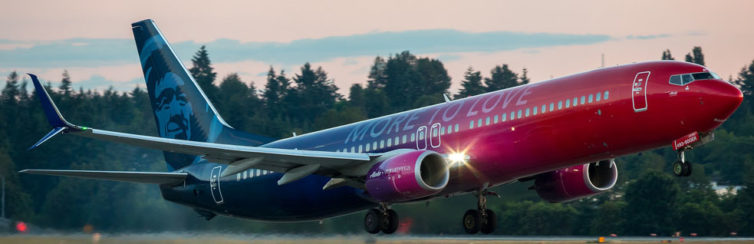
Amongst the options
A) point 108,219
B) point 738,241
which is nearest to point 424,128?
point 108,219

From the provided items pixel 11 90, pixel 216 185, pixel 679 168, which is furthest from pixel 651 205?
pixel 11 90

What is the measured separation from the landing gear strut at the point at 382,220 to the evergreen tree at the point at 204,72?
97.2 metres

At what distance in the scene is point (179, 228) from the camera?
47.1 metres

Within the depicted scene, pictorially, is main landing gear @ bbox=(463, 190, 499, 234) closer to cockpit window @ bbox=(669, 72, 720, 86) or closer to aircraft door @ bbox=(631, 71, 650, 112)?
aircraft door @ bbox=(631, 71, 650, 112)

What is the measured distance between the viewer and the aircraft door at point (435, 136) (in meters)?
34.8

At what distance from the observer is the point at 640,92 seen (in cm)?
3078

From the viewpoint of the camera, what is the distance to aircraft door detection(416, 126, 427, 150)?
35125 mm

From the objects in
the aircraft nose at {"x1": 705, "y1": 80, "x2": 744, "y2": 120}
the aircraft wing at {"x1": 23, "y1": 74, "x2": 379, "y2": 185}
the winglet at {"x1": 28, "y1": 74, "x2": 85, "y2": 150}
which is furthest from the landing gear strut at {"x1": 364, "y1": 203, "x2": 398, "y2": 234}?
the aircraft nose at {"x1": 705, "y1": 80, "x2": 744, "y2": 120}

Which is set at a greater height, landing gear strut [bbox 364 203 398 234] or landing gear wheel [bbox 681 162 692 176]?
landing gear wheel [bbox 681 162 692 176]

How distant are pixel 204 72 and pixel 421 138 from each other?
11635 cm

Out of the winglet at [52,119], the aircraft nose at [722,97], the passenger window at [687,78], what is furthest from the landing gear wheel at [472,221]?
the winglet at [52,119]

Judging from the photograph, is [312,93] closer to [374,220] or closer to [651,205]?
[651,205]

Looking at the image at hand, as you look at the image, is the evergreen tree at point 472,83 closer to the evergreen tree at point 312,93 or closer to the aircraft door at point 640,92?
the evergreen tree at point 312,93

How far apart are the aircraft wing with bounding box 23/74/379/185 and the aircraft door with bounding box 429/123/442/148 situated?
5.85 feet
